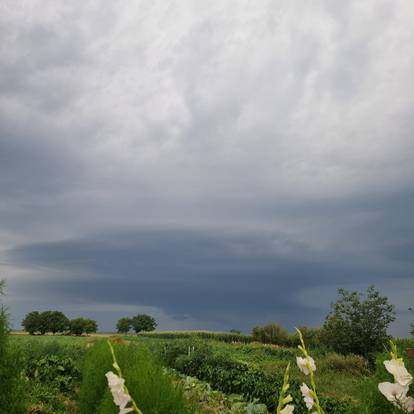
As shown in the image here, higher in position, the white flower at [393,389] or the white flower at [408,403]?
the white flower at [393,389]

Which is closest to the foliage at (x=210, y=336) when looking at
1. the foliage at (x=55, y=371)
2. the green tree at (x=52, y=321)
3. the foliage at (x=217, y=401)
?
the green tree at (x=52, y=321)

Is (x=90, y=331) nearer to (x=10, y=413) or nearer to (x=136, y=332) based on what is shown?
(x=136, y=332)

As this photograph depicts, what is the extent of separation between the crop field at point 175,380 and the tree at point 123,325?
21.6m

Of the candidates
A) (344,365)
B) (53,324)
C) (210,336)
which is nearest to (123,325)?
(53,324)

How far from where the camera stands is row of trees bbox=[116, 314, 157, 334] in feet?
144

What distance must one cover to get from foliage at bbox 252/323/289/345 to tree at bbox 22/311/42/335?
17.3 m

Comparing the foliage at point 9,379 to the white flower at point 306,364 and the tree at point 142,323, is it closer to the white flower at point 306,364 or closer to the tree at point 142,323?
the white flower at point 306,364

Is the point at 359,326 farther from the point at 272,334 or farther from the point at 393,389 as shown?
the point at 393,389

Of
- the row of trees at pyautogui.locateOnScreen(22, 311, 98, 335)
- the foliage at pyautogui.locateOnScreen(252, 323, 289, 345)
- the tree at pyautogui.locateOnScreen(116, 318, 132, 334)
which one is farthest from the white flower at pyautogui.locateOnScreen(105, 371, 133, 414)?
the tree at pyautogui.locateOnScreen(116, 318, 132, 334)

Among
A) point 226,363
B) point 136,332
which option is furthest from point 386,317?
point 136,332

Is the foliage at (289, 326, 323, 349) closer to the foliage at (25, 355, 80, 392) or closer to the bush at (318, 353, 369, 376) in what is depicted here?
the bush at (318, 353, 369, 376)

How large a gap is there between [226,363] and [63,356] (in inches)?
222

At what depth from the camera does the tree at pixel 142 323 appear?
4400cm

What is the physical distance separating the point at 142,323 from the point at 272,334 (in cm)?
1419
